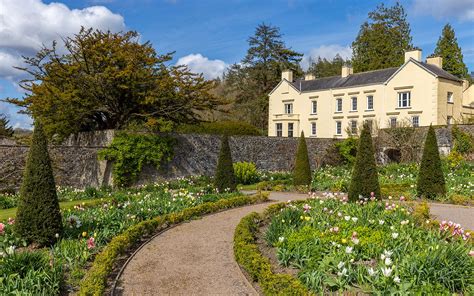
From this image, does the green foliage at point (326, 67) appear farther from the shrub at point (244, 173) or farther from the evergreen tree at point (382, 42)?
the shrub at point (244, 173)

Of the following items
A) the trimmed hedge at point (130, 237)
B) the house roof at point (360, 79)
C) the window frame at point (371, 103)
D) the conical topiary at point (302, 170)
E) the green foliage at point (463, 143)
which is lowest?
the trimmed hedge at point (130, 237)

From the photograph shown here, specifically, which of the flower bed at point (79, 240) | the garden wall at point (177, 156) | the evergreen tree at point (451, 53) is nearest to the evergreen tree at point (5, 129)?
the garden wall at point (177, 156)

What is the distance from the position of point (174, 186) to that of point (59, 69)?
7343 millimetres

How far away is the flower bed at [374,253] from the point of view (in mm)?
4840

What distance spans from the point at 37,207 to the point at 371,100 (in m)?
32.6

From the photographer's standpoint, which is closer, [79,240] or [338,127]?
[79,240]

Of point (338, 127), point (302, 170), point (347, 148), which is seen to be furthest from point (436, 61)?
point (302, 170)

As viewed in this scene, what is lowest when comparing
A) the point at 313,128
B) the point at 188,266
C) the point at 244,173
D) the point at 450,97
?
the point at 188,266

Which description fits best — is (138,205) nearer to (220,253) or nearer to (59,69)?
(220,253)

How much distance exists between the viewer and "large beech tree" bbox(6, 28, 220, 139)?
1720cm

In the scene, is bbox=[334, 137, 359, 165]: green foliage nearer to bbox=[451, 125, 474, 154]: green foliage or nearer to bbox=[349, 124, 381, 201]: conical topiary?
bbox=[451, 125, 474, 154]: green foliage

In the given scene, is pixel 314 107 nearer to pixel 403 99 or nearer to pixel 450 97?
pixel 403 99

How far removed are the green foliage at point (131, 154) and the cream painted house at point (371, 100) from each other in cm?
1520

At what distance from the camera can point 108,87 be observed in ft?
59.3
